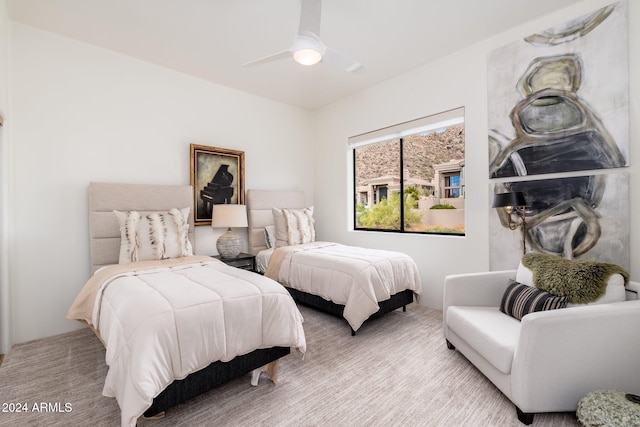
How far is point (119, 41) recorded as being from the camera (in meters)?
3.00

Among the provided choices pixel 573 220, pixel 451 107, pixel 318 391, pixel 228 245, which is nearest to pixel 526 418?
pixel 318 391

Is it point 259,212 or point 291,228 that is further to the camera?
point 259,212

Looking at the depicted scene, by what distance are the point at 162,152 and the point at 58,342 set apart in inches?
85.3

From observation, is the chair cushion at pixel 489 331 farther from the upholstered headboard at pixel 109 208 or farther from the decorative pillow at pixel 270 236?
the upholstered headboard at pixel 109 208

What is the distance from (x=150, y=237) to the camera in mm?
2924

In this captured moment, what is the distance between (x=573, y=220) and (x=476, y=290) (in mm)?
1086

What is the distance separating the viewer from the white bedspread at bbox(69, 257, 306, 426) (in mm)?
1466

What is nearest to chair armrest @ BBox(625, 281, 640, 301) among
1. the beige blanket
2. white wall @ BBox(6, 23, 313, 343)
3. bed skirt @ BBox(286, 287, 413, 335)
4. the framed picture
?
bed skirt @ BBox(286, 287, 413, 335)

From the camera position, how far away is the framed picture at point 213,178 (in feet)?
12.5

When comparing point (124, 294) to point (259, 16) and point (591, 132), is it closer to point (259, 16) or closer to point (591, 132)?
point (259, 16)

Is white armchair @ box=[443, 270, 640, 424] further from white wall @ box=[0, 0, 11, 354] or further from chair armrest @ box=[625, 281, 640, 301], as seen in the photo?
white wall @ box=[0, 0, 11, 354]

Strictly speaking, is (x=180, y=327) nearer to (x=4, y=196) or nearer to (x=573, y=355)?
(x=573, y=355)

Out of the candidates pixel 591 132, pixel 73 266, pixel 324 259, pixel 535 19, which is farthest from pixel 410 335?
pixel 73 266

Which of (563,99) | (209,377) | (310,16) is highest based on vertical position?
(310,16)
